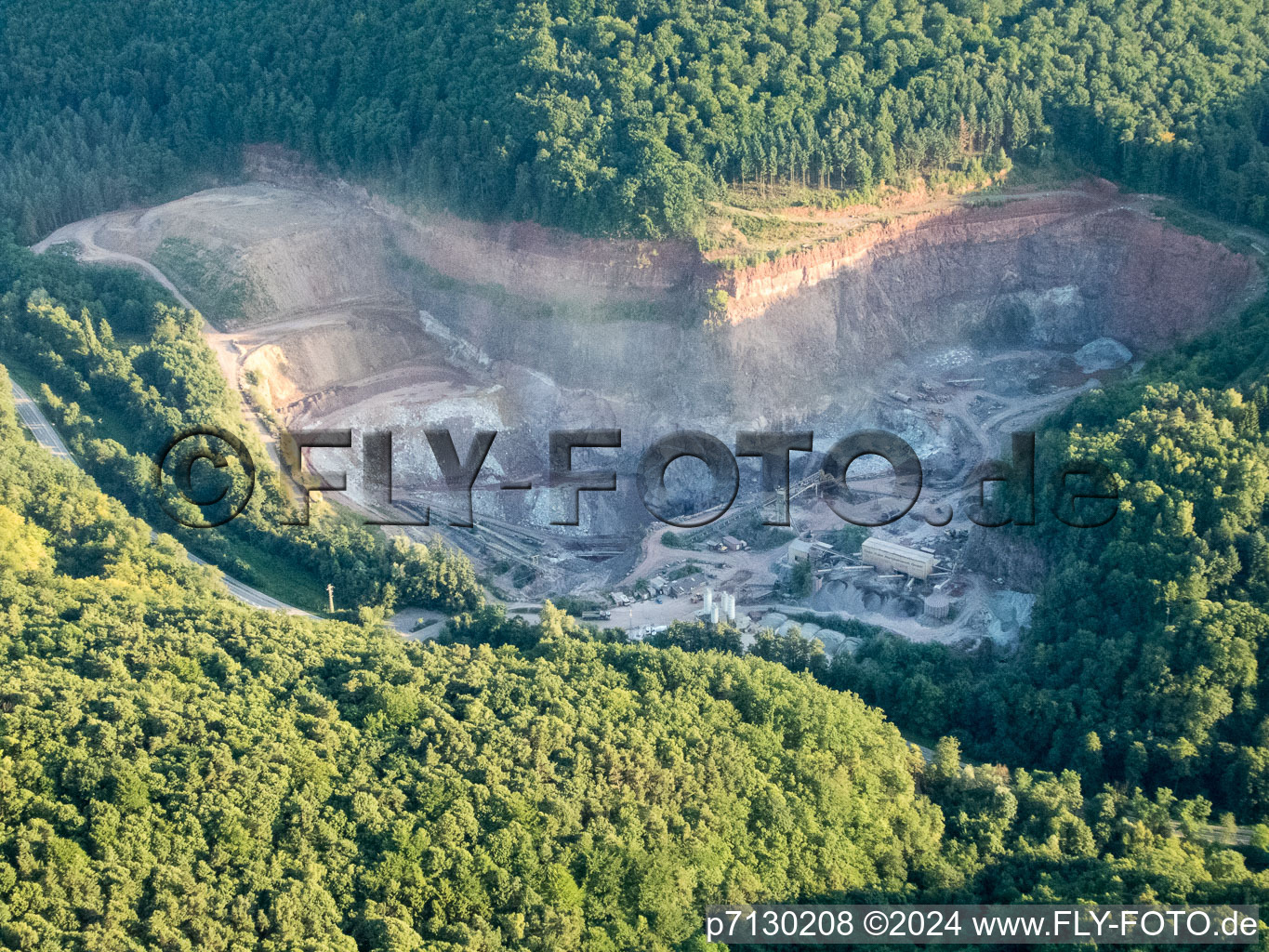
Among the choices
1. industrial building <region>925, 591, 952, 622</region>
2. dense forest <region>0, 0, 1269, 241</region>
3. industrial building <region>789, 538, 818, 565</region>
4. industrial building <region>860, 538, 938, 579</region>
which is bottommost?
industrial building <region>925, 591, 952, 622</region>

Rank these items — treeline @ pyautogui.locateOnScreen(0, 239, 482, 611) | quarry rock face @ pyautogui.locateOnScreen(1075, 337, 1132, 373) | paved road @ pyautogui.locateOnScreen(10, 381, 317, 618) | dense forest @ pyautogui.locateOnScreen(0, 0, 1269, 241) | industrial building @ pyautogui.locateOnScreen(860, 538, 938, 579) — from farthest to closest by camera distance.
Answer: quarry rock face @ pyautogui.locateOnScreen(1075, 337, 1132, 373)
dense forest @ pyautogui.locateOnScreen(0, 0, 1269, 241)
industrial building @ pyautogui.locateOnScreen(860, 538, 938, 579)
treeline @ pyautogui.locateOnScreen(0, 239, 482, 611)
paved road @ pyautogui.locateOnScreen(10, 381, 317, 618)

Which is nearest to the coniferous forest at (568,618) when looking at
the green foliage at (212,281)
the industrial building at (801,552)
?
the green foliage at (212,281)

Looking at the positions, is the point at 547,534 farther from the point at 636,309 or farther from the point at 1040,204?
the point at 1040,204

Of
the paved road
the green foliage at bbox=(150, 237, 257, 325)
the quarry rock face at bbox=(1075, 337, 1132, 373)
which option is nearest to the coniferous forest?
the paved road

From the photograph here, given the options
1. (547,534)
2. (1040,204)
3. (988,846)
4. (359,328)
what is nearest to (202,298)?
(359,328)

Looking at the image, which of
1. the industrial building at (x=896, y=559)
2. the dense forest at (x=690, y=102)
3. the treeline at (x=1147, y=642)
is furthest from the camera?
the dense forest at (x=690, y=102)

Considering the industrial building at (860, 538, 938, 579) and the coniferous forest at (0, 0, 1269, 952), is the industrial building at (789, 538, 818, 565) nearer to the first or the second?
the industrial building at (860, 538, 938, 579)

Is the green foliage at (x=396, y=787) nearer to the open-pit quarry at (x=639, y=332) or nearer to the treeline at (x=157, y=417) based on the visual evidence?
the treeline at (x=157, y=417)
